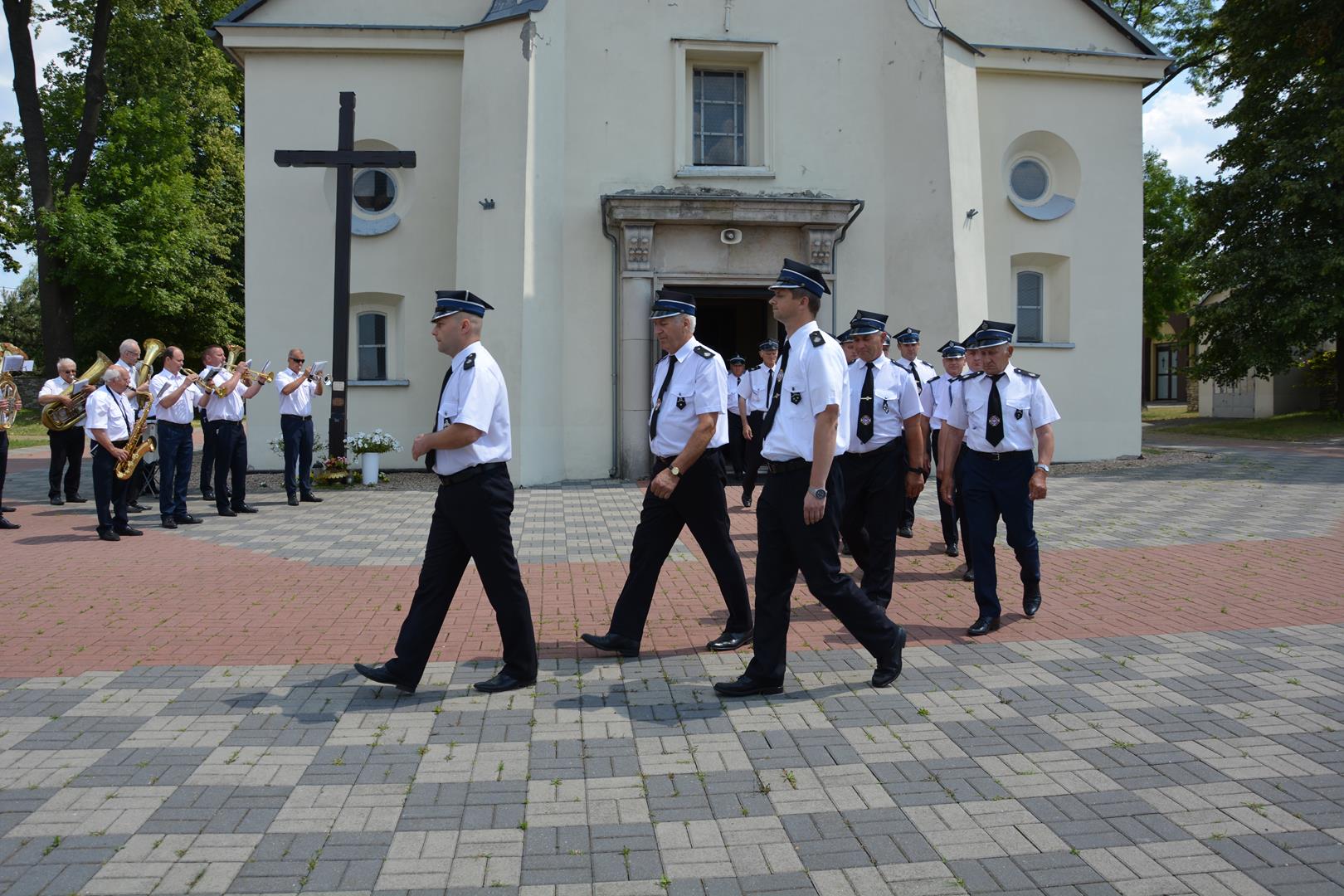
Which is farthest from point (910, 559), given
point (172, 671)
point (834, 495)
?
point (172, 671)

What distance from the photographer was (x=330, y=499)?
1398cm

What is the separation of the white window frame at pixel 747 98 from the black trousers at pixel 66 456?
384 inches

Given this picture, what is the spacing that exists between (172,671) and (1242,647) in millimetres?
6475

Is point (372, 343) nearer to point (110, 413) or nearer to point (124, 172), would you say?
point (110, 413)

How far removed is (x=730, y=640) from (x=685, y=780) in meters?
2.10

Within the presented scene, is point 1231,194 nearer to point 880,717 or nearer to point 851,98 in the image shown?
point 851,98

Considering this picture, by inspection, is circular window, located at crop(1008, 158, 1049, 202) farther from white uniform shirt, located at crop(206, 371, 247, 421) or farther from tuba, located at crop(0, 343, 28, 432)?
tuba, located at crop(0, 343, 28, 432)

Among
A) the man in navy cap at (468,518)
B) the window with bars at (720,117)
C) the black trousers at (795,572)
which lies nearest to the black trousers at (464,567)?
the man in navy cap at (468,518)

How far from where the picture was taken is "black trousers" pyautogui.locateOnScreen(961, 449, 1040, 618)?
671 cm

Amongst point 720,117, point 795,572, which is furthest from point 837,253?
point 795,572

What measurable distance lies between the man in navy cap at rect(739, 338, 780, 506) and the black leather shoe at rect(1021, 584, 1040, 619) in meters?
4.80

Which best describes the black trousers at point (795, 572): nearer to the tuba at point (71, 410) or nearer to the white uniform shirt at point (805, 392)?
the white uniform shirt at point (805, 392)

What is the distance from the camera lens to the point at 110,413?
35.7 feet

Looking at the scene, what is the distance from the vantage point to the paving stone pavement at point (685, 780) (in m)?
3.45
